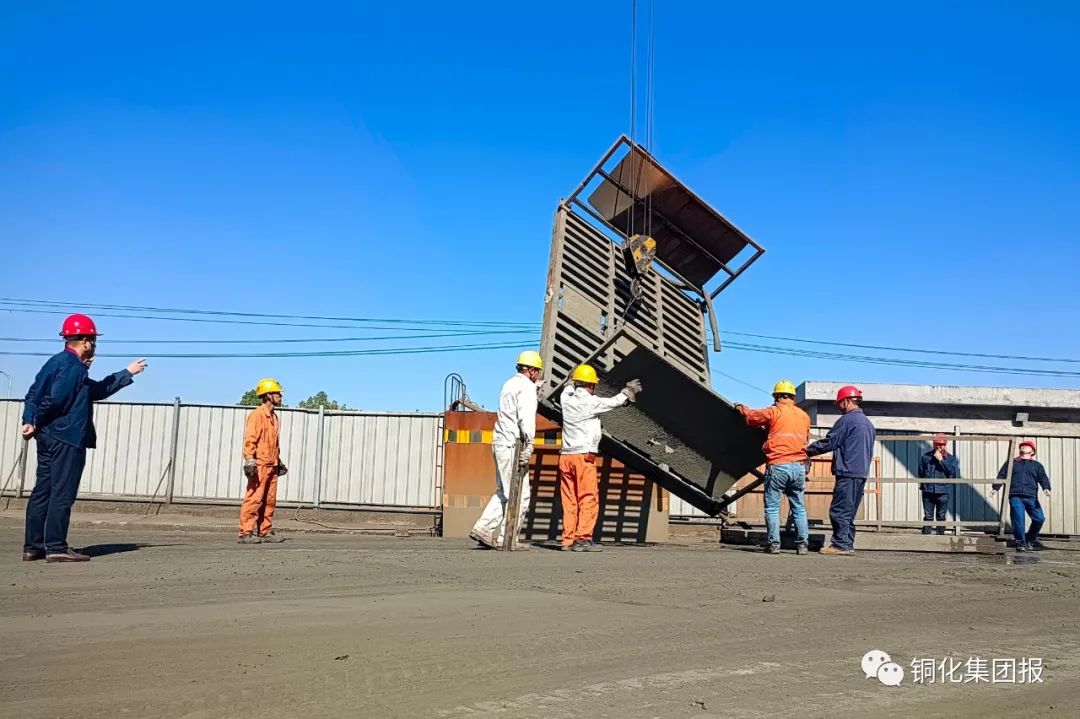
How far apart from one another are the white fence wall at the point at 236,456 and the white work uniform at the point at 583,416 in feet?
25.9

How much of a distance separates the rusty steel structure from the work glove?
16cm

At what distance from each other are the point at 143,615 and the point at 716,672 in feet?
9.73

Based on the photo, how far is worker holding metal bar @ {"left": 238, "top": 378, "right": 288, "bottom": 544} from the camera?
9531 millimetres

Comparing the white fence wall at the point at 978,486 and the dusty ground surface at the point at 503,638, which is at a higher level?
the white fence wall at the point at 978,486

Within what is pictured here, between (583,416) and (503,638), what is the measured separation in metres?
5.05

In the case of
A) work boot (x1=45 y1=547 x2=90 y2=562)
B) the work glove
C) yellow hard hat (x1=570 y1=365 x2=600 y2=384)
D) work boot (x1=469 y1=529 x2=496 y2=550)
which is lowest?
work boot (x1=45 y1=547 x2=90 y2=562)

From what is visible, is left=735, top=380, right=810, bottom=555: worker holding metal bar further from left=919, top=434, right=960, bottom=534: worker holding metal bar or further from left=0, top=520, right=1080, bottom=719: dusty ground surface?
left=919, top=434, right=960, bottom=534: worker holding metal bar

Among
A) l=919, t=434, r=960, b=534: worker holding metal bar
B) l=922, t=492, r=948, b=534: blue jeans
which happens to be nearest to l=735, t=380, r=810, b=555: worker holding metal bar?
l=922, t=492, r=948, b=534: blue jeans

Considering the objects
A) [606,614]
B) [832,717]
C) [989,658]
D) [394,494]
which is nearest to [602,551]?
[606,614]

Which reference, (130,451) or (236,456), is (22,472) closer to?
(130,451)

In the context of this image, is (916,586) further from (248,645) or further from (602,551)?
(248,645)

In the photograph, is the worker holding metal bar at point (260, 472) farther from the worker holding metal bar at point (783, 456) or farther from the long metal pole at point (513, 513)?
the worker holding metal bar at point (783, 456)

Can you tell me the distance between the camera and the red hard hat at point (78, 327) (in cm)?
752

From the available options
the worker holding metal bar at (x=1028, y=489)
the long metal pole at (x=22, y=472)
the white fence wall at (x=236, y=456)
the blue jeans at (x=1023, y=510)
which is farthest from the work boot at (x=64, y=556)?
the blue jeans at (x=1023, y=510)
